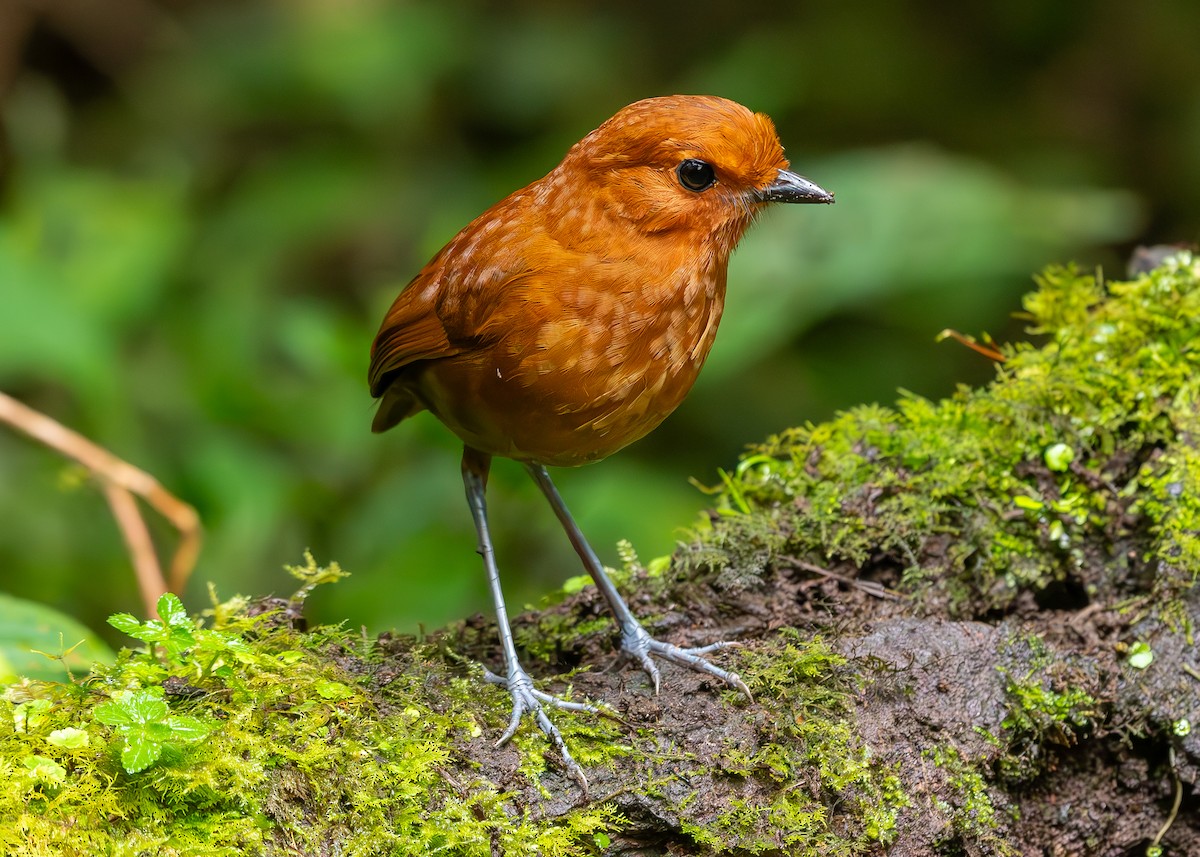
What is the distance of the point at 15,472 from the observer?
5516 millimetres

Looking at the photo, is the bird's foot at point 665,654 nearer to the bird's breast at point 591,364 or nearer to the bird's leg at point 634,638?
the bird's leg at point 634,638

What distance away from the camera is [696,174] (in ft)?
8.86

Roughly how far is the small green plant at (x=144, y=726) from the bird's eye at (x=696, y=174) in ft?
5.07

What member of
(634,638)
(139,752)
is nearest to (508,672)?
(634,638)

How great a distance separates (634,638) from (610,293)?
2.68 ft

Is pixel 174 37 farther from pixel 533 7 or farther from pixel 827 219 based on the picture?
pixel 827 219

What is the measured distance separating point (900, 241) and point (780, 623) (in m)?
2.94

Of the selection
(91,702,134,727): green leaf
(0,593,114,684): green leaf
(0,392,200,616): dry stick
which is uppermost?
(0,392,200,616): dry stick

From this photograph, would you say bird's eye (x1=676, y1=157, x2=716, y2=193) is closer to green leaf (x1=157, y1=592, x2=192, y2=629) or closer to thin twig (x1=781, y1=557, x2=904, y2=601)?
thin twig (x1=781, y1=557, x2=904, y2=601)

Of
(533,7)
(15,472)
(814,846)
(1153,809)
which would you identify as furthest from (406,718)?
(533,7)

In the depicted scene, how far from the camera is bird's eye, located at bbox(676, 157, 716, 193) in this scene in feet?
8.80

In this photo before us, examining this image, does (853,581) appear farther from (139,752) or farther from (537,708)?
(139,752)

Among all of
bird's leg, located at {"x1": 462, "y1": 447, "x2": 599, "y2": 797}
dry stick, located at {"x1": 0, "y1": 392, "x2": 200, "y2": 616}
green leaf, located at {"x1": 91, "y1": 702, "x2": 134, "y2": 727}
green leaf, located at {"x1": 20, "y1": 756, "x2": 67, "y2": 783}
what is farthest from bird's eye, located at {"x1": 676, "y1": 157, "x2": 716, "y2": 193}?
dry stick, located at {"x1": 0, "y1": 392, "x2": 200, "y2": 616}

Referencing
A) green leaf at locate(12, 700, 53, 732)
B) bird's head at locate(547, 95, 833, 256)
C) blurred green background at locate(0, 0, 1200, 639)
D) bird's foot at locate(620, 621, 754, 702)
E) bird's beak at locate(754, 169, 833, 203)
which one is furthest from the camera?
blurred green background at locate(0, 0, 1200, 639)
